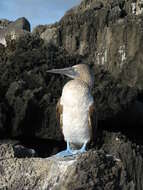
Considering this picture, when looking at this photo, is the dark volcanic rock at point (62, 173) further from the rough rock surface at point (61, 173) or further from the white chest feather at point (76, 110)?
the white chest feather at point (76, 110)

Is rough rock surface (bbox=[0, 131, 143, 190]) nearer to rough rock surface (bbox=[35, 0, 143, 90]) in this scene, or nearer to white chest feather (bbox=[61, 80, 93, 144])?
white chest feather (bbox=[61, 80, 93, 144])

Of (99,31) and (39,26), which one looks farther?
(39,26)

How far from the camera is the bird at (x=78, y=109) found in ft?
21.5

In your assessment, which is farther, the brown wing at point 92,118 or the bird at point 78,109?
the brown wing at point 92,118

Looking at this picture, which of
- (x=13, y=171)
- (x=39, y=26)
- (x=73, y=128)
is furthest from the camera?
(x=39, y=26)

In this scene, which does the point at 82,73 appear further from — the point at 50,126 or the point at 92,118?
the point at 50,126

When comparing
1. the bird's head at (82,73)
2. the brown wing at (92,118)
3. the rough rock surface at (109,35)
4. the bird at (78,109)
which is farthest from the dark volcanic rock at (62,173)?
the rough rock surface at (109,35)

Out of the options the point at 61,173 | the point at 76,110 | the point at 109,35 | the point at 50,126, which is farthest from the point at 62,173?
the point at 109,35

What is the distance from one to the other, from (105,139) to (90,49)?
98.3 ft

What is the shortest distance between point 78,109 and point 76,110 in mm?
28

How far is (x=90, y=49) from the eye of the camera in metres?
44.2

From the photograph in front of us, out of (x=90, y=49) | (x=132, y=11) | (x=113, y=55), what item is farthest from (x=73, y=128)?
(x=132, y=11)

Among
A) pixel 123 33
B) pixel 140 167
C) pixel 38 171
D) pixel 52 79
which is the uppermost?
pixel 123 33

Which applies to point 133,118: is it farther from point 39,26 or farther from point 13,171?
point 39,26
